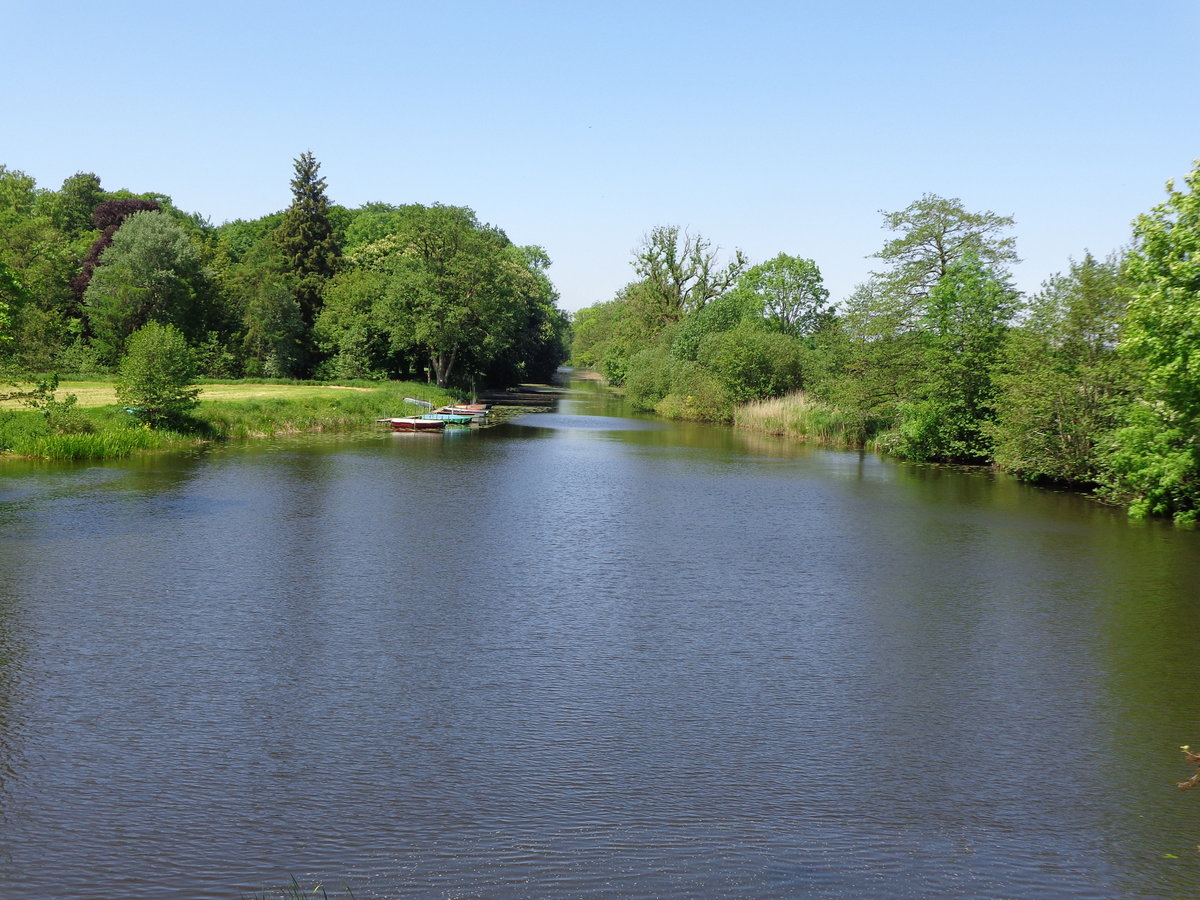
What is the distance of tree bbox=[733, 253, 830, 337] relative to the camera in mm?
85875

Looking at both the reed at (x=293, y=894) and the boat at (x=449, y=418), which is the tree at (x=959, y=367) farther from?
the reed at (x=293, y=894)

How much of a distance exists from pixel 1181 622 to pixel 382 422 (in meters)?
45.4

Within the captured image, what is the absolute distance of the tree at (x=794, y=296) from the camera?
85.9 m

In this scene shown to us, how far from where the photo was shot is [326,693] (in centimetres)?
1299

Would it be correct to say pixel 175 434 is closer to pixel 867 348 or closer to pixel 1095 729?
pixel 867 348

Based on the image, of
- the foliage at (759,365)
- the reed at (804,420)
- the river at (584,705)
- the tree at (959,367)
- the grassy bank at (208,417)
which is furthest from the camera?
the foliage at (759,365)

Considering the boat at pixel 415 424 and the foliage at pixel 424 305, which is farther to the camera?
the foliage at pixel 424 305

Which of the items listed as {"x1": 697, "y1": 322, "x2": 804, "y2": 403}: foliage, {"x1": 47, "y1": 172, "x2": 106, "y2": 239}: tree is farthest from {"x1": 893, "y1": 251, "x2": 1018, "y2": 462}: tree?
{"x1": 47, "y1": 172, "x2": 106, "y2": 239}: tree

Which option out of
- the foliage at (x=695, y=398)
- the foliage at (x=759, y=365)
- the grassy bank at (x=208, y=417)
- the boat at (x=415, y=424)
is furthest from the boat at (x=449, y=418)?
the foliage at (x=759, y=365)

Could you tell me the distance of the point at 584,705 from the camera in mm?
12758

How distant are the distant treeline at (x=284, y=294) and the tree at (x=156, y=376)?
643 inches

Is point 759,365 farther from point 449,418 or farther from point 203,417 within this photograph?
point 203,417

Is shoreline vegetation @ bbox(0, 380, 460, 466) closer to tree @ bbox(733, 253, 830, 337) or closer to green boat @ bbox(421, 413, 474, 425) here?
green boat @ bbox(421, 413, 474, 425)

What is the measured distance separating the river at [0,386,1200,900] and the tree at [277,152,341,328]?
55.8 meters
